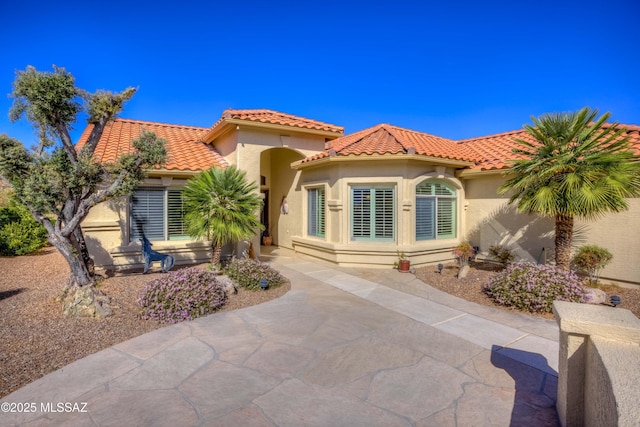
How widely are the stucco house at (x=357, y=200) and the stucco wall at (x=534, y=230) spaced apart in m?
0.04

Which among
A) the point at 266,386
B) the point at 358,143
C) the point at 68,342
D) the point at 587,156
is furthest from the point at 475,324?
the point at 358,143

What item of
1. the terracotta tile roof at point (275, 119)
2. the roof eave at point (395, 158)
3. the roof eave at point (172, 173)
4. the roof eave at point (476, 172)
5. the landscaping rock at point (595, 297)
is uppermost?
the terracotta tile roof at point (275, 119)

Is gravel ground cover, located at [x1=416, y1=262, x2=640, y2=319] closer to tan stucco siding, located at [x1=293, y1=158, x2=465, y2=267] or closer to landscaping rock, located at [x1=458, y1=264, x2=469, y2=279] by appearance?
landscaping rock, located at [x1=458, y1=264, x2=469, y2=279]

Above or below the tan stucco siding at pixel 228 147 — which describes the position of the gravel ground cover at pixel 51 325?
below

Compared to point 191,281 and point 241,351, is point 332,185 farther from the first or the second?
point 241,351

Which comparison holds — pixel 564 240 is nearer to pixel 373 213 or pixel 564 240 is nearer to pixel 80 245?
pixel 373 213

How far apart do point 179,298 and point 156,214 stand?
5887 mm

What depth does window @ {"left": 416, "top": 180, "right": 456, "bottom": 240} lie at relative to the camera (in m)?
11.8

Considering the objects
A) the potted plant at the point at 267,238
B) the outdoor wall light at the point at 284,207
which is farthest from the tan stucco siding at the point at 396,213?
the potted plant at the point at 267,238

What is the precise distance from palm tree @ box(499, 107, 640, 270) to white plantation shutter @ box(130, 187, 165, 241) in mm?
11050

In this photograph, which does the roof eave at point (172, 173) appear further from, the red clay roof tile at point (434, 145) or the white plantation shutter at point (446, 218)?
the white plantation shutter at point (446, 218)

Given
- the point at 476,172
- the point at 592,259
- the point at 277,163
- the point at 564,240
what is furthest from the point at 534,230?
the point at 277,163

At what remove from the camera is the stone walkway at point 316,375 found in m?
3.47

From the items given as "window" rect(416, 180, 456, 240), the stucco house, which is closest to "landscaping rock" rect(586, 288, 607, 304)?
the stucco house
